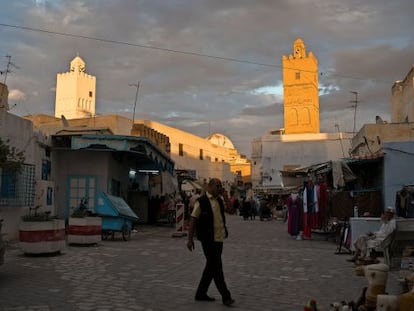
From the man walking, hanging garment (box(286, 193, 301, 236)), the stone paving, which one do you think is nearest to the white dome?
hanging garment (box(286, 193, 301, 236))

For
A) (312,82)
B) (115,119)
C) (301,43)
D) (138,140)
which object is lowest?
(138,140)

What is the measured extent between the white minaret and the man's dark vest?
53.7m

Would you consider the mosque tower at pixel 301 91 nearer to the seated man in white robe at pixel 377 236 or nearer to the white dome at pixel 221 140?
the white dome at pixel 221 140

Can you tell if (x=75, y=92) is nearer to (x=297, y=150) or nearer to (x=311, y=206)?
(x=297, y=150)

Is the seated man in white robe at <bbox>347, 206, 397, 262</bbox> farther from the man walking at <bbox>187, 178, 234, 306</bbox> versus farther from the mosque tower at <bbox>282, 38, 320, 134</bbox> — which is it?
the mosque tower at <bbox>282, 38, 320, 134</bbox>

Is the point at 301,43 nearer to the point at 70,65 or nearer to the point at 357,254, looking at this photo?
the point at 70,65

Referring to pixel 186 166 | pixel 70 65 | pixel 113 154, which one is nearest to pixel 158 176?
pixel 113 154

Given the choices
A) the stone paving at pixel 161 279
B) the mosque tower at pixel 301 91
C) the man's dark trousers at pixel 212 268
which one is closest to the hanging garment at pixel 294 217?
the stone paving at pixel 161 279

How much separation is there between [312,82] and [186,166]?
1734 centimetres

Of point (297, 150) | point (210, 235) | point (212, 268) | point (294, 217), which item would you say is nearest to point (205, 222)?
point (210, 235)

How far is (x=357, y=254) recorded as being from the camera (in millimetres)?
11664

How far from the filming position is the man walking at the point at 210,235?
6961 millimetres

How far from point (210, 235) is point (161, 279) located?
224 centimetres

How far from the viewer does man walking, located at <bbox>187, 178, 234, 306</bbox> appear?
6961mm
